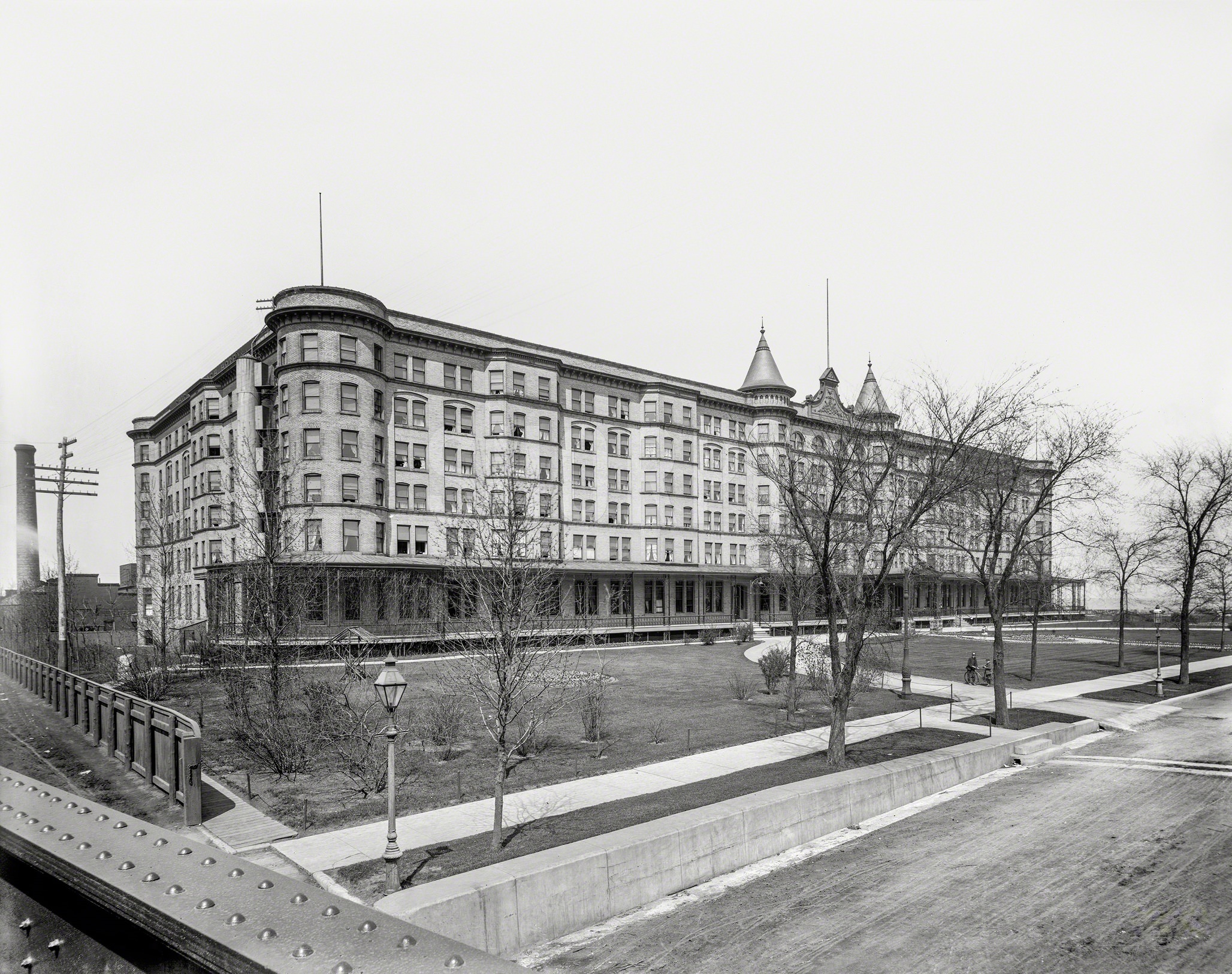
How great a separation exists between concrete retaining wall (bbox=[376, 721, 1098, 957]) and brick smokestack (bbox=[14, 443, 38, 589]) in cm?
519

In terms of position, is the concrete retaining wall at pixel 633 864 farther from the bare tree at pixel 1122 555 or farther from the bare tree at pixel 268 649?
the bare tree at pixel 1122 555

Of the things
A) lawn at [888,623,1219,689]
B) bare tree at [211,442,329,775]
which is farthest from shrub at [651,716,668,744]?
lawn at [888,623,1219,689]

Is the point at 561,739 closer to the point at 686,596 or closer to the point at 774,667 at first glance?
the point at 774,667

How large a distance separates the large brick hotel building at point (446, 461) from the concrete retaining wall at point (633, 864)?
22.4 metres

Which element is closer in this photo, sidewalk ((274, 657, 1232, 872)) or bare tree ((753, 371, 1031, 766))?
sidewalk ((274, 657, 1232, 872))

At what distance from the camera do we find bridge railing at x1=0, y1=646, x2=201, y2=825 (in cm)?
1255

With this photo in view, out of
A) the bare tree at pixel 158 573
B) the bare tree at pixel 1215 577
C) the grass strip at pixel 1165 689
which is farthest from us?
the bare tree at pixel 1215 577

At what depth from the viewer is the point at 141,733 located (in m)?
14.7

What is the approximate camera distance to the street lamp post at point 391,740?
9.80m

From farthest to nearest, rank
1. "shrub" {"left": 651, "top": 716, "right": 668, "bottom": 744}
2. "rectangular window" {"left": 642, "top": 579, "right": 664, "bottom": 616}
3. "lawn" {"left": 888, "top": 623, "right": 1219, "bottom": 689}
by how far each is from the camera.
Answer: "rectangular window" {"left": 642, "top": 579, "right": 664, "bottom": 616} < "lawn" {"left": 888, "top": 623, "right": 1219, "bottom": 689} < "shrub" {"left": 651, "top": 716, "right": 668, "bottom": 744}

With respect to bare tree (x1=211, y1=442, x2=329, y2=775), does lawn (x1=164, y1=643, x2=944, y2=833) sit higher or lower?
lower

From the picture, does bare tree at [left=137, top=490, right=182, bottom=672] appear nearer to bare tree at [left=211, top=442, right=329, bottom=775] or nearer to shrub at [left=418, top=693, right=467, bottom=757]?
bare tree at [left=211, top=442, right=329, bottom=775]

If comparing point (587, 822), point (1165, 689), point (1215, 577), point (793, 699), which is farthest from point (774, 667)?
point (1215, 577)

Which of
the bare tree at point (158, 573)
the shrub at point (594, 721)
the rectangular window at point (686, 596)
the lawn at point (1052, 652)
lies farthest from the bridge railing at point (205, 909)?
the rectangular window at point (686, 596)
